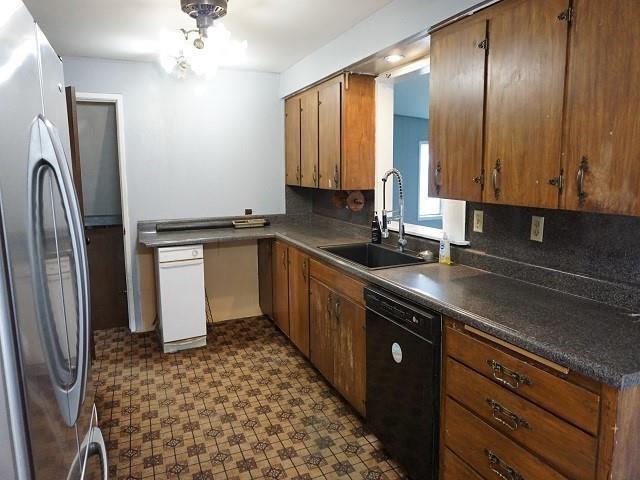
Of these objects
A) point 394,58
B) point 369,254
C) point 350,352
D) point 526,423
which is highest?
point 394,58

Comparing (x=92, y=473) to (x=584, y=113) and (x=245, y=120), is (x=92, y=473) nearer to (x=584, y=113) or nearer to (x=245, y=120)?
(x=584, y=113)

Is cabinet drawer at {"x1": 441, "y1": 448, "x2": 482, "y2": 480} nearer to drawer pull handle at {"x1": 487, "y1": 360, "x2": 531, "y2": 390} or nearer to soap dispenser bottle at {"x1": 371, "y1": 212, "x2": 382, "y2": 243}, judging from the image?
drawer pull handle at {"x1": 487, "y1": 360, "x2": 531, "y2": 390}

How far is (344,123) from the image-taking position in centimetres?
331

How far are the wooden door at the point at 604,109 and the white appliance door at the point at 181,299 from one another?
2.82 meters

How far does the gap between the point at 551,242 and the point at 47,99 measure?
1.97 meters

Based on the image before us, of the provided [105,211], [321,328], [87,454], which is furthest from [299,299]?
[87,454]

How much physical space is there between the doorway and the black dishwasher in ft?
8.76

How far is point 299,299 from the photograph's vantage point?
345 cm

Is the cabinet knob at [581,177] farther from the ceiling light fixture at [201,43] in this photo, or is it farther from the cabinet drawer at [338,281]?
the ceiling light fixture at [201,43]

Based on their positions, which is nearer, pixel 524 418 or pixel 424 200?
pixel 524 418

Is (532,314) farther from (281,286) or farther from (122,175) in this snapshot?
(122,175)

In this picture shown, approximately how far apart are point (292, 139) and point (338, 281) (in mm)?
2000

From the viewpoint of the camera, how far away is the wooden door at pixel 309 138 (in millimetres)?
3793

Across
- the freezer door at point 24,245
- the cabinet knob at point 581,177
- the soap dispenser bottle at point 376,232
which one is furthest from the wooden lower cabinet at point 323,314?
the freezer door at point 24,245
